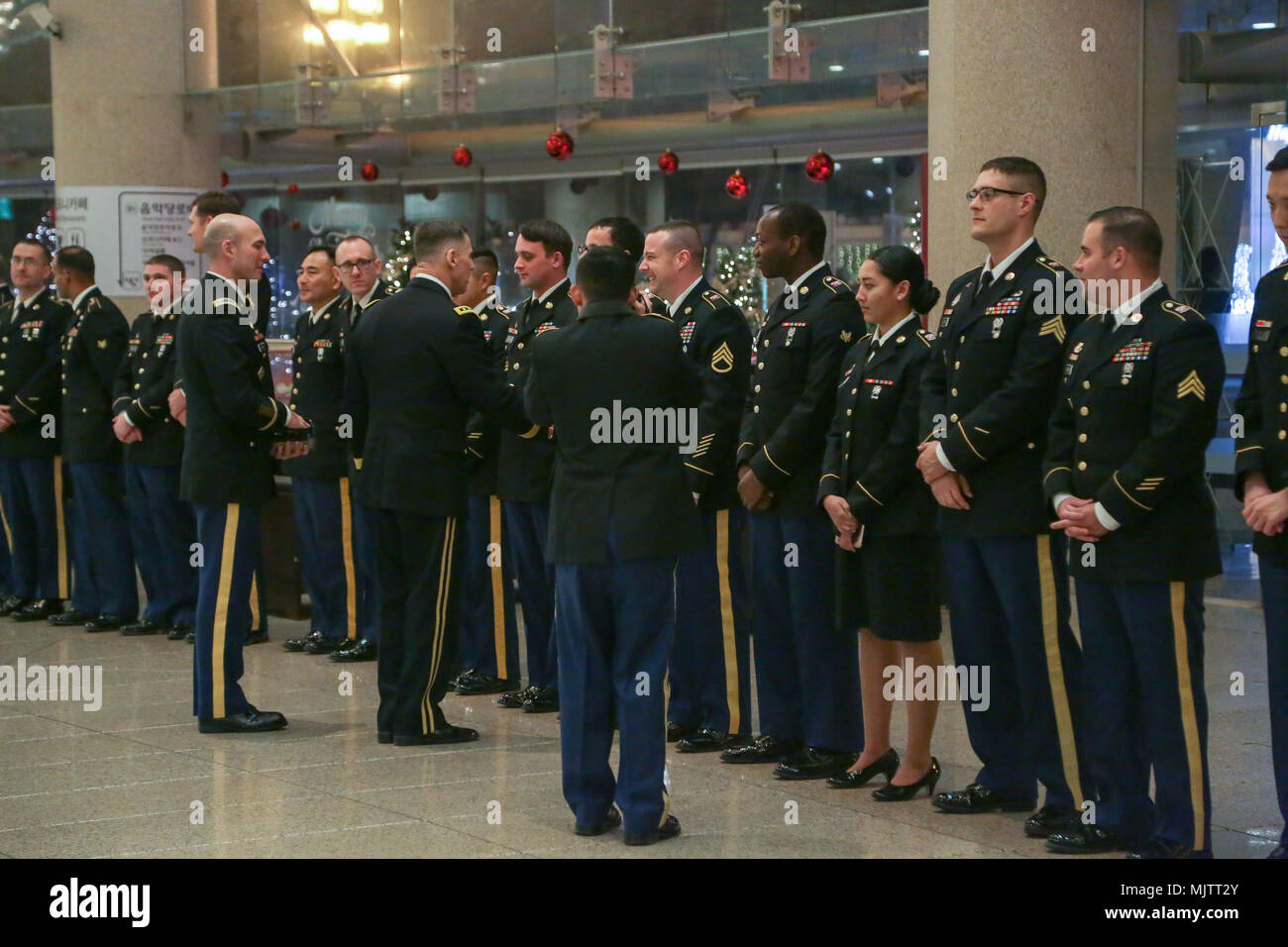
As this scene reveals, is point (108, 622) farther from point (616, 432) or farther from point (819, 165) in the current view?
point (819, 165)

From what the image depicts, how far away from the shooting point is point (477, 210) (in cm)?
1520

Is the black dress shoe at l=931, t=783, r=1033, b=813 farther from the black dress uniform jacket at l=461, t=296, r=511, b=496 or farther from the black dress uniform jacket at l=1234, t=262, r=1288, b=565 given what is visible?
the black dress uniform jacket at l=461, t=296, r=511, b=496

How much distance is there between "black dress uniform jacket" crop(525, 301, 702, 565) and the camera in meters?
4.90

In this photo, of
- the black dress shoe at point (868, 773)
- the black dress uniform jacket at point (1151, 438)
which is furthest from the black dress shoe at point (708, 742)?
the black dress uniform jacket at point (1151, 438)

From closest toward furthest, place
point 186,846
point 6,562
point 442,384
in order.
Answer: point 186,846
point 442,384
point 6,562

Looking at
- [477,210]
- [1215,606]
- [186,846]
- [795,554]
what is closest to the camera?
[186,846]

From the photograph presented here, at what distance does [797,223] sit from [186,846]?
282 cm

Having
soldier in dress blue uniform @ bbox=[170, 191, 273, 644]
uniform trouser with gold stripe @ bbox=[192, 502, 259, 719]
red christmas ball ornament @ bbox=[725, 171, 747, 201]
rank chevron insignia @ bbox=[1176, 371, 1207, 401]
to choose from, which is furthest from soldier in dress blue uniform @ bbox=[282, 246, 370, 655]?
red christmas ball ornament @ bbox=[725, 171, 747, 201]

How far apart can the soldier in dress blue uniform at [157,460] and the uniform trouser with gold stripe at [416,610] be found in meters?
2.58

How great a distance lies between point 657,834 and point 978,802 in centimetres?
101

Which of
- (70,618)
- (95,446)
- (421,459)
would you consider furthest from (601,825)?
(70,618)

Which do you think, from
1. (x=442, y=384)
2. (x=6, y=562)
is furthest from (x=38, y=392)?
(x=442, y=384)

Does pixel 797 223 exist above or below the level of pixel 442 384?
above

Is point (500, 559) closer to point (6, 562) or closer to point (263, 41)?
point (6, 562)
